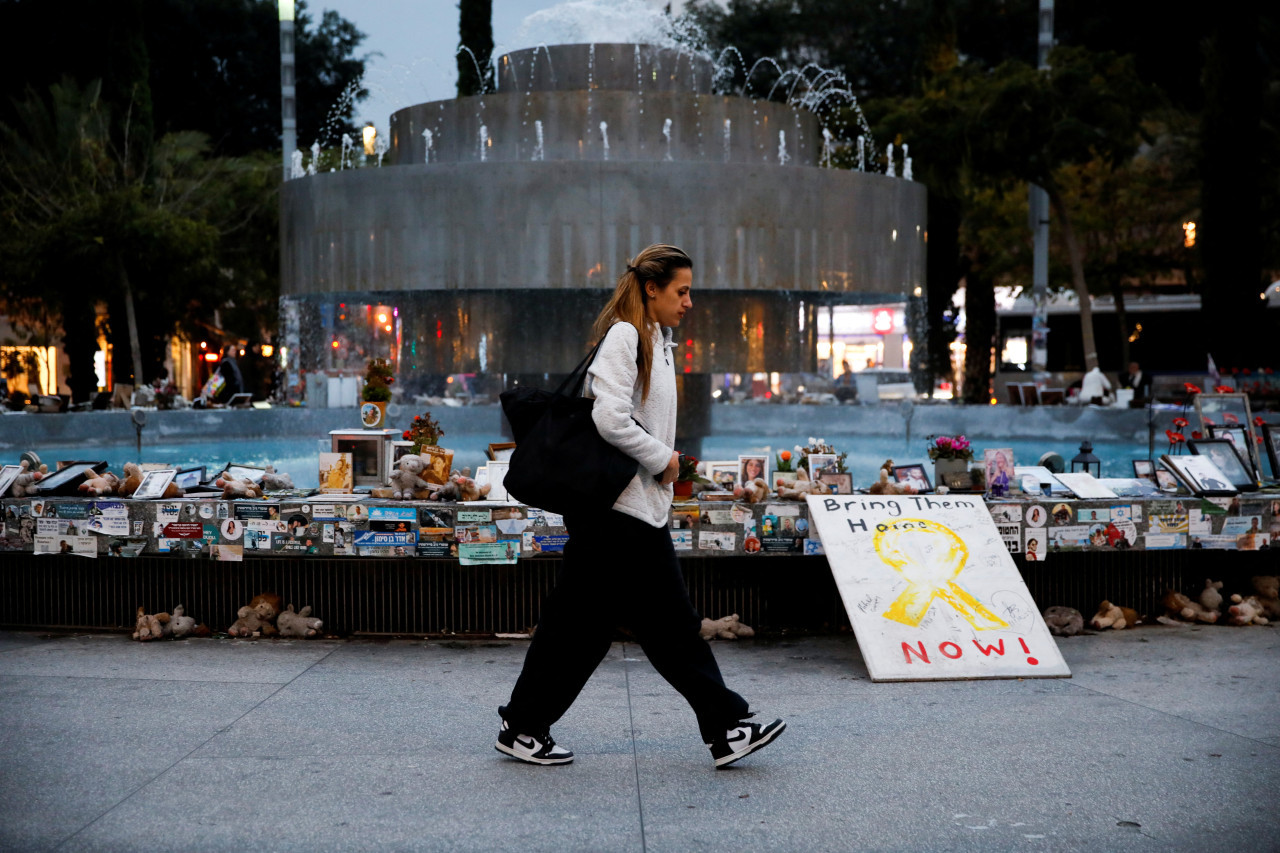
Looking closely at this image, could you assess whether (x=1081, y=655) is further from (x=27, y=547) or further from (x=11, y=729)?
(x=27, y=547)

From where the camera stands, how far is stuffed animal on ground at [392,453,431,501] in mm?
6711

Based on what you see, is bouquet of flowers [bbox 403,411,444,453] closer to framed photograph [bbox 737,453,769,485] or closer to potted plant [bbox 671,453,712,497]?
potted plant [bbox 671,453,712,497]

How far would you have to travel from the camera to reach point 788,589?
22.9ft

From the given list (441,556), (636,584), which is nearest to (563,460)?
(636,584)

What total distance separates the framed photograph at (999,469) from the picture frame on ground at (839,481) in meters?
0.77

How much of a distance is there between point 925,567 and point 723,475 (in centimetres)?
141

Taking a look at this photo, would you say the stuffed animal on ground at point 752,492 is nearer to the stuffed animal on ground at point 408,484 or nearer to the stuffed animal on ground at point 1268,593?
the stuffed animal on ground at point 408,484

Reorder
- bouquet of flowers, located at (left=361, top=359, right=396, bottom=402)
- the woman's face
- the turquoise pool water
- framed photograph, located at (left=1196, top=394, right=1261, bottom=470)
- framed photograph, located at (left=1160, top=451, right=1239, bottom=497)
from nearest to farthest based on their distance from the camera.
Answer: the woman's face
framed photograph, located at (left=1160, top=451, right=1239, bottom=497)
framed photograph, located at (left=1196, top=394, right=1261, bottom=470)
bouquet of flowers, located at (left=361, top=359, right=396, bottom=402)
the turquoise pool water

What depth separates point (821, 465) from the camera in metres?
7.18

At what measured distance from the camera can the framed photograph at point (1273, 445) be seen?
8016 millimetres

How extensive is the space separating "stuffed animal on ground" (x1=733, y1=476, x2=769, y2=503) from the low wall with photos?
7 cm

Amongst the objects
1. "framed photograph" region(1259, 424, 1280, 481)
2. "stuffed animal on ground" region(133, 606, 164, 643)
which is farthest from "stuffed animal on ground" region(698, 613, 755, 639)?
"framed photograph" region(1259, 424, 1280, 481)

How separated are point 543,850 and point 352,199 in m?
9.37

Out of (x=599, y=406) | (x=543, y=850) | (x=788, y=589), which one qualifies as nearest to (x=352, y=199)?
(x=788, y=589)
